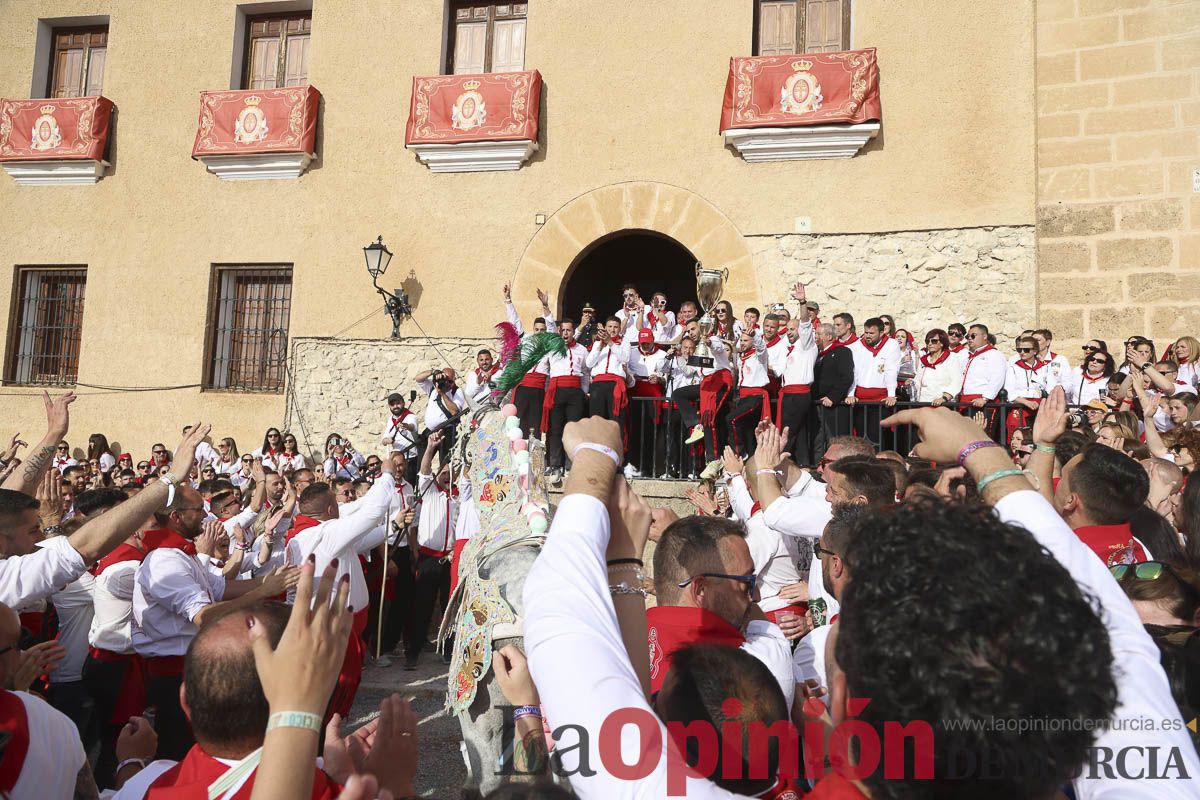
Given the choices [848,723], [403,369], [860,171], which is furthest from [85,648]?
[860,171]

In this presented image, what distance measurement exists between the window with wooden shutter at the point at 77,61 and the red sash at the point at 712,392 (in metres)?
11.2

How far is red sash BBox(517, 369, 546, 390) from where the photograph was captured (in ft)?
32.7

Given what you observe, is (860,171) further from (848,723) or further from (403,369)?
(848,723)

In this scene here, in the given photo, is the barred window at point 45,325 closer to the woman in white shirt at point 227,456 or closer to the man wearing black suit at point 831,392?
the woman in white shirt at point 227,456

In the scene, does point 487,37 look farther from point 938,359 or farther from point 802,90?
point 938,359

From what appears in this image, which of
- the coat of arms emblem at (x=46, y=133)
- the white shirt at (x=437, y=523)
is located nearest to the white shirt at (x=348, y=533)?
the white shirt at (x=437, y=523)

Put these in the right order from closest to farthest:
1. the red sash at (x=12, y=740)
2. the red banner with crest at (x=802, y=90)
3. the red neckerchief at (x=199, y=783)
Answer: the red neckerchief at (x=199, y=783) → the red sash at (x=12, y=740) → the red banner with crest at (x=802, y=90)

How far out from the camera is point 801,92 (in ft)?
35.4

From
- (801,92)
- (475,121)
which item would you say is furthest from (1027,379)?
(475,121)

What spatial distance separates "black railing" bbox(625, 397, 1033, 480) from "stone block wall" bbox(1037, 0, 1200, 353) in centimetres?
227

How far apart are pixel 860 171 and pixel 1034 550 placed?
34.3 ft

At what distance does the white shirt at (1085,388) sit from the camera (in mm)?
8617

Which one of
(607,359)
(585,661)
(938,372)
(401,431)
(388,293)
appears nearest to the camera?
(585,661)

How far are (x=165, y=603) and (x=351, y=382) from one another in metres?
8.51
